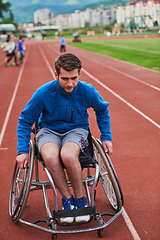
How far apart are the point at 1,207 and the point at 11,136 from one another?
2.23 meters

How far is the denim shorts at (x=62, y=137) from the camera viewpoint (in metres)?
2.46

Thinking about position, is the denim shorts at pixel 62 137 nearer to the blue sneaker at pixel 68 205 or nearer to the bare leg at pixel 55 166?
the bare leg at pixel 55 166

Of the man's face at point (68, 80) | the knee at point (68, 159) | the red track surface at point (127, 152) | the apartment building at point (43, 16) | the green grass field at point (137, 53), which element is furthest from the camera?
the apartment building at point (43, 16)

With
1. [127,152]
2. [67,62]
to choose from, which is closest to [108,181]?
[67,62]

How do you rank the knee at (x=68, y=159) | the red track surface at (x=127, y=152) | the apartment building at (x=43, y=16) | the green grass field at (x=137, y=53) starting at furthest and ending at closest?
the apartment building at (x=43, y=16), the green grass field at (x=137, y=53), the red track surface at (x=127, y=152), the knee at (x=68, y=159)

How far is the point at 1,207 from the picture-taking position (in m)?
2.89

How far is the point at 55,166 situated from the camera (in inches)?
90.4

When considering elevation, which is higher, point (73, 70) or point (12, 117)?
point (73, 70)

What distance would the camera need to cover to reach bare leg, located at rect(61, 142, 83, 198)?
7.47 feet

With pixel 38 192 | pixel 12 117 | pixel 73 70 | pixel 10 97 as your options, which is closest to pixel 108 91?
pixel 10 97

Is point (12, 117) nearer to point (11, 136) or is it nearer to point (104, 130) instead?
point (11, 136)

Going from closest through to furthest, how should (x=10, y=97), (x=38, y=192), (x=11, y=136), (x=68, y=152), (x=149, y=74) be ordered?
(x=68, y=152) < (x=38, y=192) < (x=11, y=136) < (x=10, y=97) < (x=149, y=74)

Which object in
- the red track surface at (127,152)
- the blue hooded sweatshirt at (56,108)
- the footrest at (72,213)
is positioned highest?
the blue hooded sweatshirt at (56,108)

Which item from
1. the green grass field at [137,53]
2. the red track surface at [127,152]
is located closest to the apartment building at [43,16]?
→ the green grass field at [137,53]
